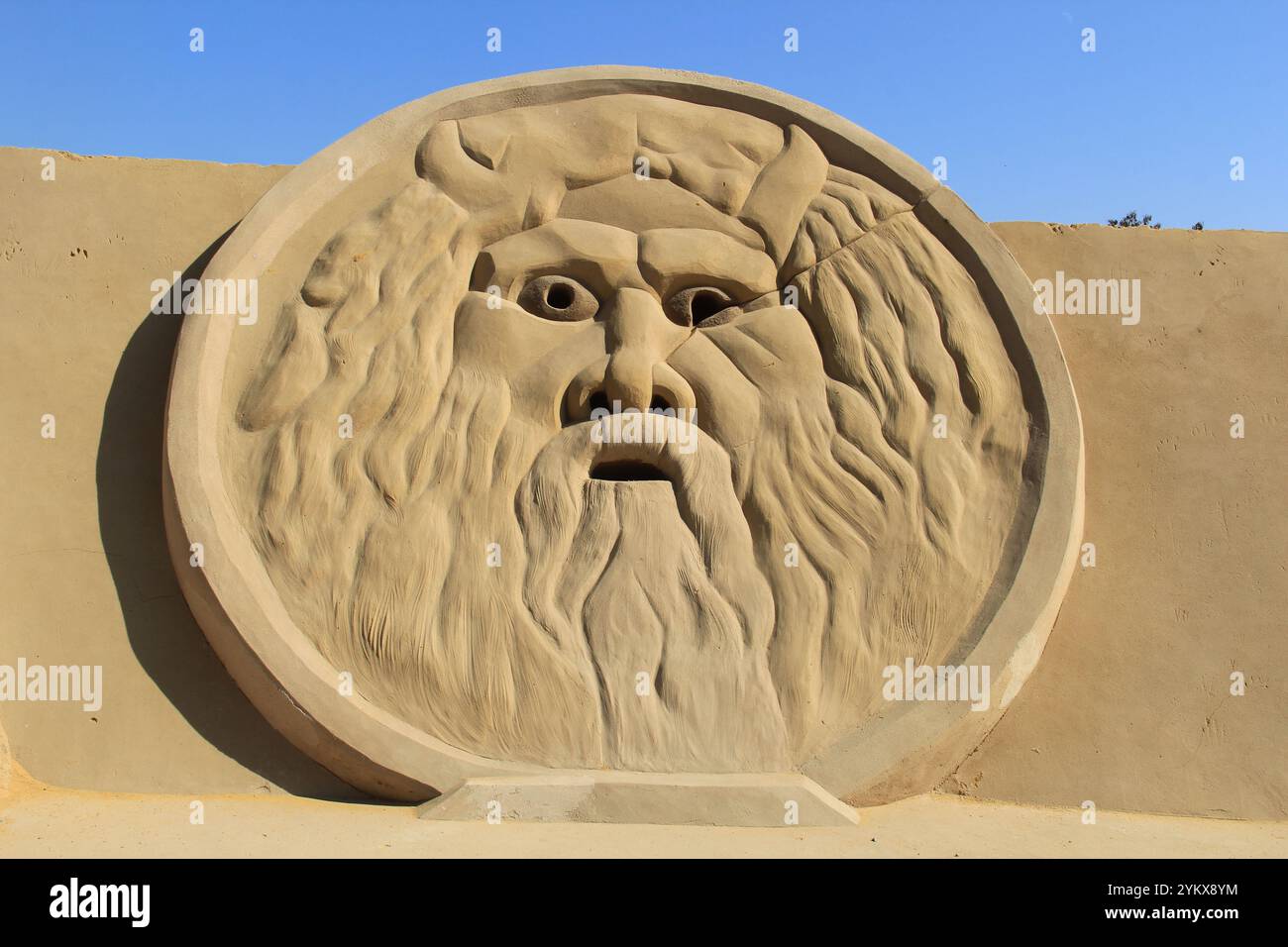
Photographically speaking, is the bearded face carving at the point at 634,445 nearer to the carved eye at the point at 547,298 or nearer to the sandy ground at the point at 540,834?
the carved eye at the point at 547,298

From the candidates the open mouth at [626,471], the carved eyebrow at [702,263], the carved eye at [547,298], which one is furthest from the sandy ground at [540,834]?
the carved eyebrow at [702,263]

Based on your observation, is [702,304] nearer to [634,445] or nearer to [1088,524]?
[634,445]

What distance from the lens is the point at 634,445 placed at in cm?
400

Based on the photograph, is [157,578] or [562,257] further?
[562,257]

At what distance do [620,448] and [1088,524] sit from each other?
5.31 ft

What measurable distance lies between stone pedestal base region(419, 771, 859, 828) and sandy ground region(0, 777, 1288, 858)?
0.12 ft

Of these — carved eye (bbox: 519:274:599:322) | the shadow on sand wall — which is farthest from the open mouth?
the shadow on sand wall

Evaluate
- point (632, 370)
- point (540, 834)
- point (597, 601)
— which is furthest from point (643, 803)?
point (632, 370)

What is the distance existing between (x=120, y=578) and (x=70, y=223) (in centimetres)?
131

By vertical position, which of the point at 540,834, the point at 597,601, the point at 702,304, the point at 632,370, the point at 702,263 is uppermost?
the point at 702,263

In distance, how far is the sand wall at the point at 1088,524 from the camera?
12.7 ft

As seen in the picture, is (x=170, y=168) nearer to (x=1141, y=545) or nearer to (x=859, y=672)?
(x=859, y=672)

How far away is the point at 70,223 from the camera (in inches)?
173

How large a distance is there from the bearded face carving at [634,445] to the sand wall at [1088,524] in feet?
1.44
